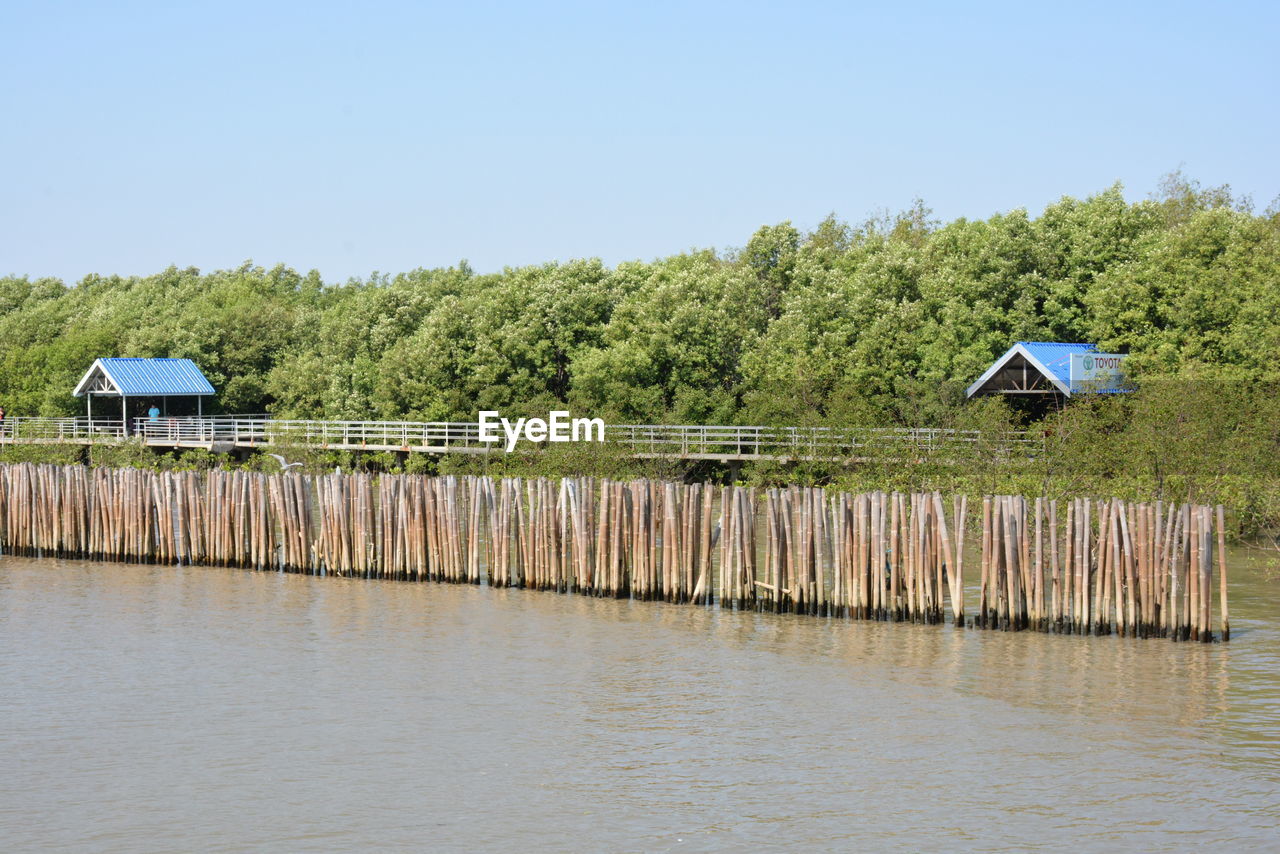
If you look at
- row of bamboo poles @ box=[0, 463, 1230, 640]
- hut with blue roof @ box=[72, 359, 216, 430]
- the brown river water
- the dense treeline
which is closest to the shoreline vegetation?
the dense treeline

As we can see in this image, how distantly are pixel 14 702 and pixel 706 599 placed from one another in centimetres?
1009

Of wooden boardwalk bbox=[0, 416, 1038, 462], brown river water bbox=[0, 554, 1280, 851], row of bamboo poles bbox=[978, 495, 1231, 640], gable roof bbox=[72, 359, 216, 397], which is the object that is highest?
gable roof bbox=[72, 359, 216, 397]

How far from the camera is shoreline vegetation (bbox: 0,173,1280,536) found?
3212 cm

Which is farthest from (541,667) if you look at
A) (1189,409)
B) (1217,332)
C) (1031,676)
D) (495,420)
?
(495,420)

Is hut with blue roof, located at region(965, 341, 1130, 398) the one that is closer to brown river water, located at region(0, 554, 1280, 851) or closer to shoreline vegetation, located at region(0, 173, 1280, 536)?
shoreline vegetation, located at region(0, 173, 1280, 536)

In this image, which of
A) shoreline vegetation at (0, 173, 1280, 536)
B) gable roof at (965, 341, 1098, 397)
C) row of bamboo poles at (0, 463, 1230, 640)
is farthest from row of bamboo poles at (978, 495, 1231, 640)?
gable roof at (965, 341, 1098, 397)

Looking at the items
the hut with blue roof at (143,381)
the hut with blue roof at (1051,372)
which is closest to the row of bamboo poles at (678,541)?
the hut with blue roof at (1051,372)

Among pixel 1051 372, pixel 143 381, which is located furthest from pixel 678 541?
pixel 143 381

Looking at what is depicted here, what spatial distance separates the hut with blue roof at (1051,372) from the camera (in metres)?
40.9

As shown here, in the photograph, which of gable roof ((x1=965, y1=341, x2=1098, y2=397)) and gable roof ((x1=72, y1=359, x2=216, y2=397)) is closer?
gable roof ((x1=965, y1=341, x2=1098, y2=397))

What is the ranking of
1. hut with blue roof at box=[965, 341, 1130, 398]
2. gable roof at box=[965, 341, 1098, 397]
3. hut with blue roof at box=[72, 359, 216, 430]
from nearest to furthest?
gable roof at box=[965, 341, 1098, 397] → hut with blue roof at box=[965, 341, 1130, 398] → hut with blue roof at box=[72, 359, 216, 430]

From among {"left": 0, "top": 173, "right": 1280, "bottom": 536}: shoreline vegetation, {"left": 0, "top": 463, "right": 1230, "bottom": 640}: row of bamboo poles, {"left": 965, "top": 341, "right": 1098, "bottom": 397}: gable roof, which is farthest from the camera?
{"left": 965, "top": 341, "right": 1098, "bottom": 397}: gable roof

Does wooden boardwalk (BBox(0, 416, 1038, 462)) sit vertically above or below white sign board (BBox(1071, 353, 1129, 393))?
below

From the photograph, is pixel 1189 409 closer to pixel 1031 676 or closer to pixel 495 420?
pixel 1031 676
